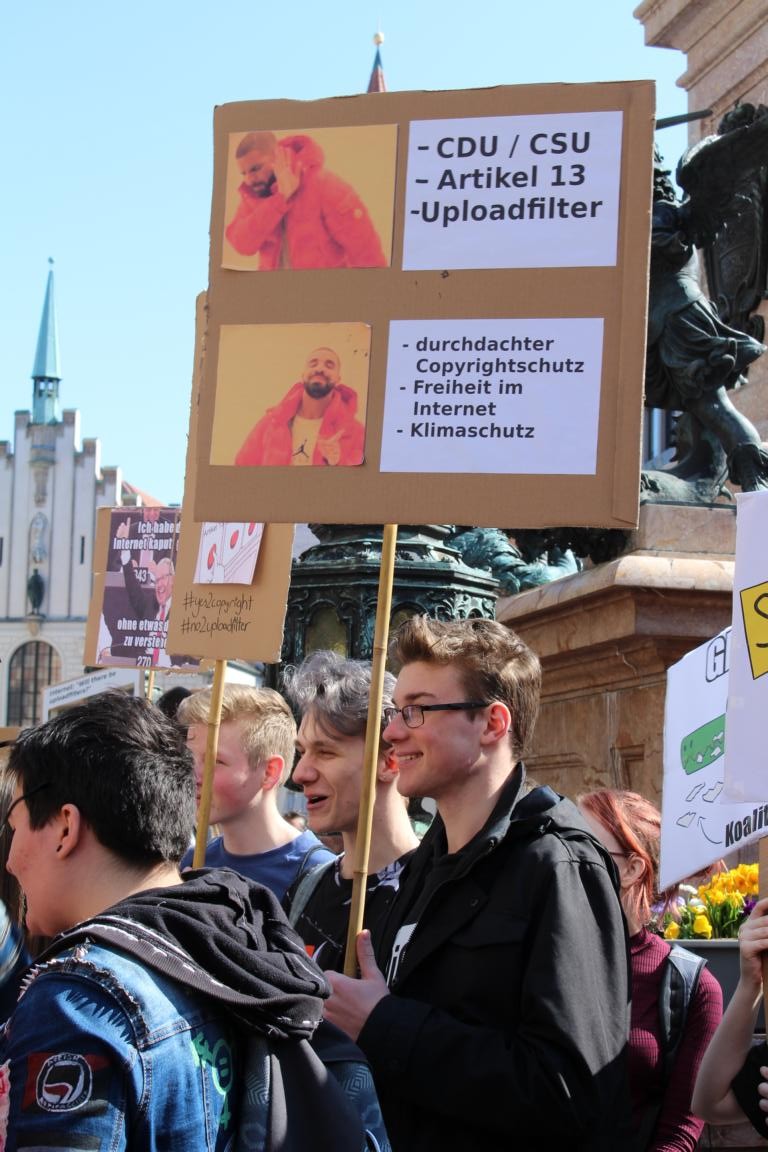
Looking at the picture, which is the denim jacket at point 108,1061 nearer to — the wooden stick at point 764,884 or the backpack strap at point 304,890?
the wooden stick at point 764,884

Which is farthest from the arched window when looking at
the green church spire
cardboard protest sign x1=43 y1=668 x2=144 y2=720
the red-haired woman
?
the red-haired woman

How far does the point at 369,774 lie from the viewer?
2721 mm

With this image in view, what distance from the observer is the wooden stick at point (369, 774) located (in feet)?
8.62

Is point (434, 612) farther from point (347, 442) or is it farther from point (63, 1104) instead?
point (63, 1104)

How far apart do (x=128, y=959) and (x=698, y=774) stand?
1.93m

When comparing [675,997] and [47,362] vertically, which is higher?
[47,362]

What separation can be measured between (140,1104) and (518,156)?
1.89 meters

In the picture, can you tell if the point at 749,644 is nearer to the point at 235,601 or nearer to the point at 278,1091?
the point at 278,1091

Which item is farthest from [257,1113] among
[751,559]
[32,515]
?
[32,515]

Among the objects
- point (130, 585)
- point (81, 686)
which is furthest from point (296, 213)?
point (81, 686)

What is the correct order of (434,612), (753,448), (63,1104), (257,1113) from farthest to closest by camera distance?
(753,448), (434,612), (257,1113), (63,1104)

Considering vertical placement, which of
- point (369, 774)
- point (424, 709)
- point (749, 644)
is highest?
point (749, 644)

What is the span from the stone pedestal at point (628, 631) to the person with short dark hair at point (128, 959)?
12.3 ft

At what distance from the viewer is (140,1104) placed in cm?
162
